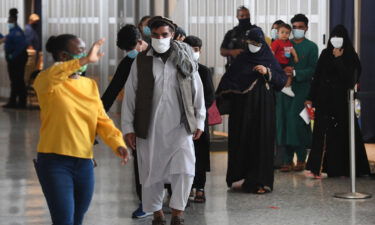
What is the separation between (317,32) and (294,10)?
0.42m

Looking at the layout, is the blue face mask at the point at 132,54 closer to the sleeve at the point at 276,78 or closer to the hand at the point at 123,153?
the sleeve at the point at 276,78

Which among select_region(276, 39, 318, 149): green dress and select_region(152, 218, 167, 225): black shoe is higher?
select_region(276, 39, 318, 149): green dress

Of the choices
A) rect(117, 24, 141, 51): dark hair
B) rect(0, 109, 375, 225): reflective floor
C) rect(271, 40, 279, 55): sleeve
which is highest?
rect(117, 24, 141, 51): dark hair

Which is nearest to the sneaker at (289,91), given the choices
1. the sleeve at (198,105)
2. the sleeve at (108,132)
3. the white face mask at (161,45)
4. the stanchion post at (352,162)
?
the stanchion post at (352,162)

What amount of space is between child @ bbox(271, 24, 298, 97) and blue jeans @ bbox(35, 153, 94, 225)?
17.4 feet

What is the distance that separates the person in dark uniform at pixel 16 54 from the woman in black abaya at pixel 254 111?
10614mm

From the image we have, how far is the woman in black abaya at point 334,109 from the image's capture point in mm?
10258

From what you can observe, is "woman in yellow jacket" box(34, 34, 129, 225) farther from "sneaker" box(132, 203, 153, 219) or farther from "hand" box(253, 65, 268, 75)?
"hand" box(253, 65, 268, 75)

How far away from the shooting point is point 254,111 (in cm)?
953

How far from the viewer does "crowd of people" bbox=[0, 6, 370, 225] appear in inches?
230

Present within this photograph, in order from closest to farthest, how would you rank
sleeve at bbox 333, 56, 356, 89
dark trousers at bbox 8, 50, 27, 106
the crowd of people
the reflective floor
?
the crowd of people → the reflective floor → sleeve at bbox 333, 56, 356, 89 → dark trousers at bbox 8, 50, 27, 106

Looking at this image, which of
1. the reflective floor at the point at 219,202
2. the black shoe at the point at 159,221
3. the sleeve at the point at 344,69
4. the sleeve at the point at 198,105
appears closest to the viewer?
the sleeve at the point at 198,105

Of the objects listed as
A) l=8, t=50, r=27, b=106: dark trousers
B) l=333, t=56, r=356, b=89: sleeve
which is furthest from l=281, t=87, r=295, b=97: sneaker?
l=8, t=50, r=27, b=106: dark trousers

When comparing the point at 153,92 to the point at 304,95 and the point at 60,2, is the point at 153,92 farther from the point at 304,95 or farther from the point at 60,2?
the point at 60,2
